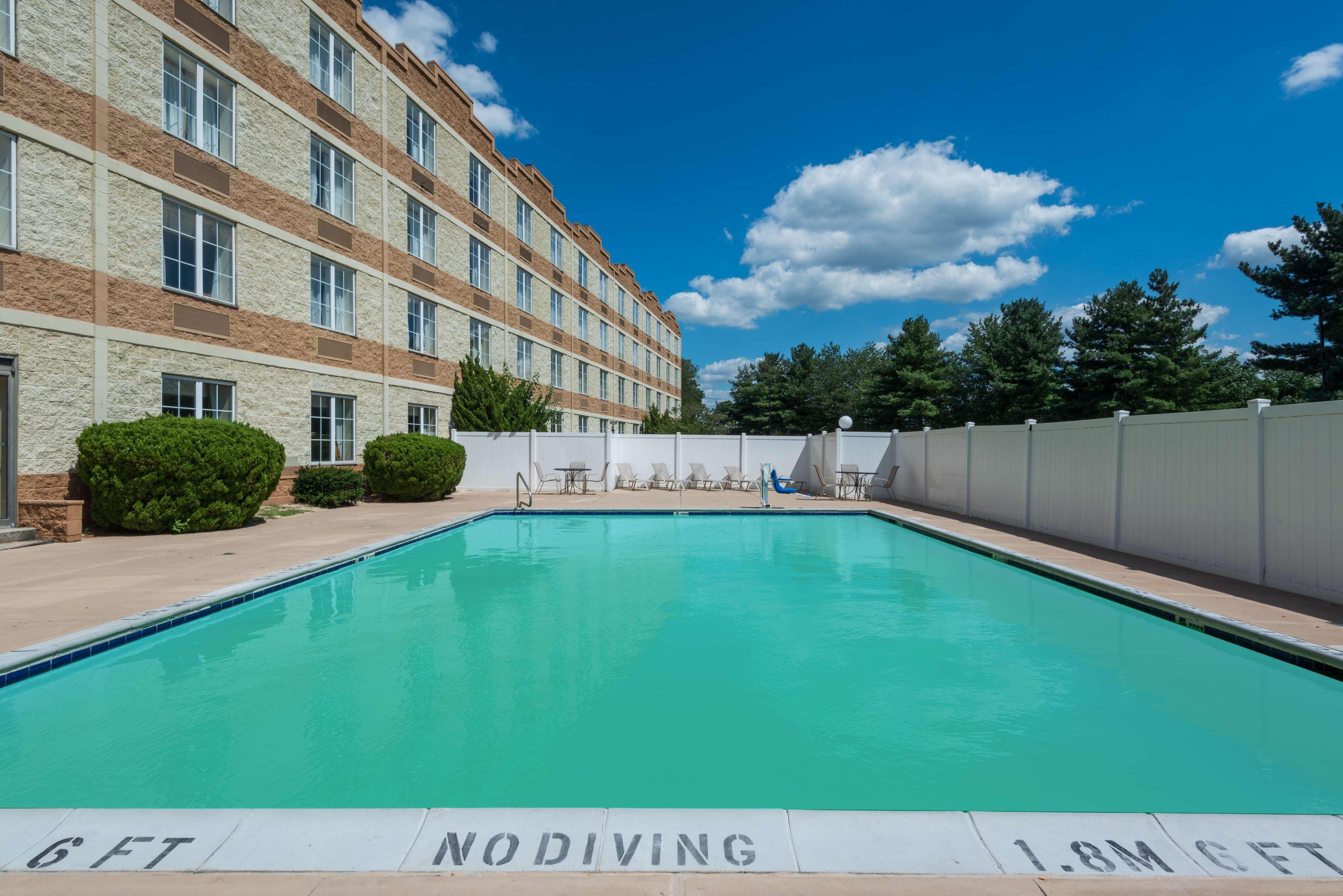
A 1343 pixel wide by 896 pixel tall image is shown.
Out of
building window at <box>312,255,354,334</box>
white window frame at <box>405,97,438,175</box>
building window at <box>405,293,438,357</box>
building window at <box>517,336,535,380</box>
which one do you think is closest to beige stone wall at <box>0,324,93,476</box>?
building window at <box>312,255,354,334</box>

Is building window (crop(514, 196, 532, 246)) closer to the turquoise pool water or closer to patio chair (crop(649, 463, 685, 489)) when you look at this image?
patio chair (crop(649, 463, 685, 489))

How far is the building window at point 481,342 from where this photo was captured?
2267cm

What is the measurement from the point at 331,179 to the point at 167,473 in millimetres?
9522

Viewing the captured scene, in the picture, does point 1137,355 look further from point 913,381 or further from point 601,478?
point 601,478

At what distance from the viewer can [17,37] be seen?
998cm

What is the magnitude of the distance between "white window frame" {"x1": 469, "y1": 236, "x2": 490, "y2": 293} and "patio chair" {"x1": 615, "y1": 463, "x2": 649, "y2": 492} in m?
8.07

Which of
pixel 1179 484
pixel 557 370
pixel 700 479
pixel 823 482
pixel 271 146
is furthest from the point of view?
pixel 557 370

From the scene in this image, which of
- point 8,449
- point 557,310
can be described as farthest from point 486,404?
point 8,449

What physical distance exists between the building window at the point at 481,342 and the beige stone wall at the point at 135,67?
10981mm

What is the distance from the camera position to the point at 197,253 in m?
13.0

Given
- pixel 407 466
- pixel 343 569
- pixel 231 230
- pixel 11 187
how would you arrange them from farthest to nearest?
pixel 407 466, pixel 231 230, pixel 11 187, pixel 343 569

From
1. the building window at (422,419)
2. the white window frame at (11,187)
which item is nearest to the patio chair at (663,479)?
the building window at (422,419)

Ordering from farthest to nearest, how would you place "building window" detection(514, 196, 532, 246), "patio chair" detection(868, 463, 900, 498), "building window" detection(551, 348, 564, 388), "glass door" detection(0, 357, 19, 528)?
"building window" detection(551, 348, 564, 388) → "building window" detection(514, 196, 532, 246) → "patio chair" detection(868, 463, 900, 498) → "glass door" detection(0, 357, 19, 528)

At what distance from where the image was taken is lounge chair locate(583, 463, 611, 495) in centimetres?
2011
